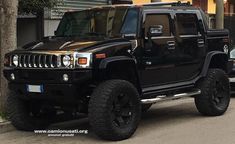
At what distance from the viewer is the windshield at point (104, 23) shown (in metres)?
8.82

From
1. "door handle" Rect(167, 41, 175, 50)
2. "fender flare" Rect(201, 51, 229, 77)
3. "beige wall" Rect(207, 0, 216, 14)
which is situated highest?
"beige wall" Rect(207, 0, 216, 14)

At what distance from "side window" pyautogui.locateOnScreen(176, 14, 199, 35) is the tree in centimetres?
304

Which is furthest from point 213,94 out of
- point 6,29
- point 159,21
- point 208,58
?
point 6,29

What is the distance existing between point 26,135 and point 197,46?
3.61 meters

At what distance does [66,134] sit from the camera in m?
8.69

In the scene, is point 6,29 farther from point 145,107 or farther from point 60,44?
point 145,107

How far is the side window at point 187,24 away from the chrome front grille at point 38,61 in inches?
110

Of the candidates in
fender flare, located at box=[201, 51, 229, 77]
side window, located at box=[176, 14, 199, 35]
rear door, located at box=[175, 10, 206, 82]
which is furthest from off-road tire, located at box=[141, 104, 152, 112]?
side window, located at box=[176, 14, 199, 35]

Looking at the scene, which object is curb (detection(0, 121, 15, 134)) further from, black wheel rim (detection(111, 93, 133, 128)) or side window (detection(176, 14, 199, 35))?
side window (detection(176, 14, 199, 35))

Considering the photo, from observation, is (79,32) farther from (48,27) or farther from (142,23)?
(48,27)

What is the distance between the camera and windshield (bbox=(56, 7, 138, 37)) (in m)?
8.82

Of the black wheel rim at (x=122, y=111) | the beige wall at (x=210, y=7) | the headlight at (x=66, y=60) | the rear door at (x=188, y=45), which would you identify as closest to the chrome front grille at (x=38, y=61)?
the headlight at (x=66, y=60)

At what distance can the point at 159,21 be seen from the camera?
937 cm

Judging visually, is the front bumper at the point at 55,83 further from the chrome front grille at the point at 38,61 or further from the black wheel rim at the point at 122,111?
the black wheel rim at the point at 122,111
